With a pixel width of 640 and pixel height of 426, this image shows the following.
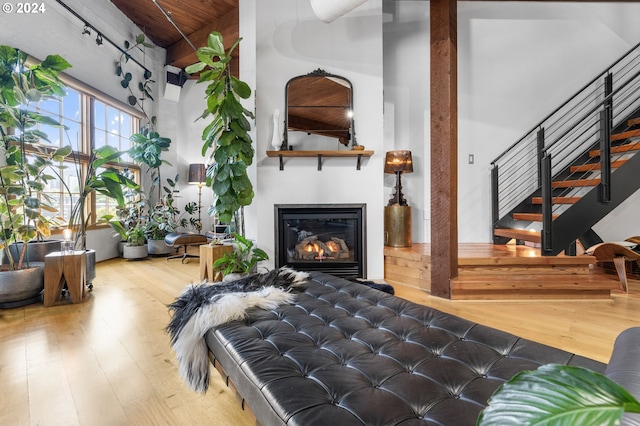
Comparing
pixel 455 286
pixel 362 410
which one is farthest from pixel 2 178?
pixel 455 286

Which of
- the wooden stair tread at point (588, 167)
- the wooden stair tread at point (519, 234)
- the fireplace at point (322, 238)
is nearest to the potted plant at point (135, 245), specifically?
the fireplace at point (322, 238)

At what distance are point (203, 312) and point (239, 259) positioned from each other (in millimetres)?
1736

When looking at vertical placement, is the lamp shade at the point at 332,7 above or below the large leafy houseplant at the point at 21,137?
above

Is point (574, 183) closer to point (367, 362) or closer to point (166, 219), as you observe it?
point (367, 362)

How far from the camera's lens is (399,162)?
12.2ft

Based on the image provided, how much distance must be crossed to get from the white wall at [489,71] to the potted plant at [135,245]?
392 cm

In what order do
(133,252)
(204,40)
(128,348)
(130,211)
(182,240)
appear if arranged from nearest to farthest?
1. (128,348)
2. (182,240)
3. (133,252)
4. (130,211)
5. (204,40)

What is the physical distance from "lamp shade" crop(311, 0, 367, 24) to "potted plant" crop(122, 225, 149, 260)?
398 centimetres

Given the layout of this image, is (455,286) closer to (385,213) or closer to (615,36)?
(385,213)

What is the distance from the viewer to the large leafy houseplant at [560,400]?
25cm

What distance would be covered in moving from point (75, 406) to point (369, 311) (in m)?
1.38

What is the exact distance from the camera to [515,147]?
4.05m

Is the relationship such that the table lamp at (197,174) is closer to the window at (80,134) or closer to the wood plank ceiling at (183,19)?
the window at (80,134)

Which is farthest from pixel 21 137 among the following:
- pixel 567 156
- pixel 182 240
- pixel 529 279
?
pixel 567 156
